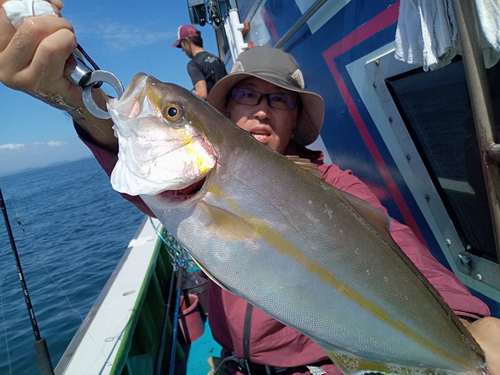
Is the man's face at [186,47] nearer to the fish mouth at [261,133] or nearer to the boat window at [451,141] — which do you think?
the fish mouth at [261,133]

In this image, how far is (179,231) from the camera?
1.30 metres

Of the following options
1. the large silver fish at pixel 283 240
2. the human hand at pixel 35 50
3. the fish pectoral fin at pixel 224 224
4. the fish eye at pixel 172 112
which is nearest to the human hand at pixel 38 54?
the human hand at pixel 35 50

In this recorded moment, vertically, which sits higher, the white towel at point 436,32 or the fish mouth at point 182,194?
the white towel at point 436,32

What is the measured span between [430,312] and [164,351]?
341 cm

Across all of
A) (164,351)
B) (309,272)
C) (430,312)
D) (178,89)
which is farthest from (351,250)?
(164,351)

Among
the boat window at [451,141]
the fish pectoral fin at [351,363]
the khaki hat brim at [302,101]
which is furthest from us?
the khaki hat brim at [302,101]

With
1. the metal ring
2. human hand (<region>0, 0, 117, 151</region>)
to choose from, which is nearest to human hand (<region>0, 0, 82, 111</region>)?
human hand (<region>0, 0, 117, 151</region>)

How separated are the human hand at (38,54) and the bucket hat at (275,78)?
131 cm

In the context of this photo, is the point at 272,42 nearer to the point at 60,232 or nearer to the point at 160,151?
the point at 160,151

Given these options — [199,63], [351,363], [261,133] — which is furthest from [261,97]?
[199,63]

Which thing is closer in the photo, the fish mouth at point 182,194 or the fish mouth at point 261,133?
the fish mouth at point 182,194

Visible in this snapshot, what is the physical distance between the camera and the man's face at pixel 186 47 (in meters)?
6.61

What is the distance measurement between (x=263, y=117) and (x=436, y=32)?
1.26 m

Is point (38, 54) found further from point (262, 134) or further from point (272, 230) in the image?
point (262, 134)
